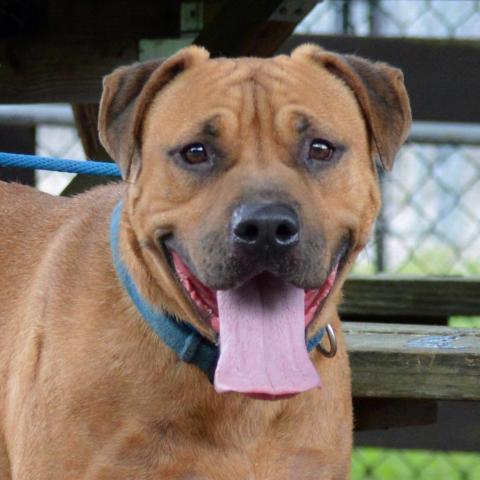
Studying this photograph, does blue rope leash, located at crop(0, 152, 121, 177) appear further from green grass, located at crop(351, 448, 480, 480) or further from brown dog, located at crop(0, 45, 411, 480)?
green grass, located at crop(351, 448, 480, 480)

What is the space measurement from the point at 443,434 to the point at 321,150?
1899 millimetres

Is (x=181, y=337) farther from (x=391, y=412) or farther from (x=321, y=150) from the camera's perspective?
(x=391, y=412)

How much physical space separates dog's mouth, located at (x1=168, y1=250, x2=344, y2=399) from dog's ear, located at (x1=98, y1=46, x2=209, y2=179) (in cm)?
33

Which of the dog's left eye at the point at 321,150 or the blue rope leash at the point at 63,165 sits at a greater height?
the dog's left eye at the point at 321,150

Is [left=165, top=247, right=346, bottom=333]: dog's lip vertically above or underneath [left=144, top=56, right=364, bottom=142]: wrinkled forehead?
underneath

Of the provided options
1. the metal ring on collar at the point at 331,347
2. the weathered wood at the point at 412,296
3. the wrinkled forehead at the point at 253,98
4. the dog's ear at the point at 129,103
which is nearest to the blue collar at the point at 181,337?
the metal ring on collar at the point at 331,347

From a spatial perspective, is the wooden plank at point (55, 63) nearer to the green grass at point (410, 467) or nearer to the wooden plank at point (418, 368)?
the wooden plank at point (418, 368)

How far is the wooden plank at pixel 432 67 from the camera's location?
6840mm

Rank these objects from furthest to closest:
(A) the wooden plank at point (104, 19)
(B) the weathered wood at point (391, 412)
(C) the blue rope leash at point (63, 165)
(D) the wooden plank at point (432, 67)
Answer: (D) the wooden plank at point (432, 67) < (A) the wooden plank at point (104, 19) < (B) the weathered wood at point (391, 412) < (C) the blue rope leash at point (63, 165)

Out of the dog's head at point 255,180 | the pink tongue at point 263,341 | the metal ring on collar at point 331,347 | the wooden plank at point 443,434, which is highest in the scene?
the dog's head at point 255,180

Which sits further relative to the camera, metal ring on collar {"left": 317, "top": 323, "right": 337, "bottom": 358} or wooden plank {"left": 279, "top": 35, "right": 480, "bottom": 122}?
wooden plank {"left": 279, "top": 35, "right": 480, "bottom": 122}

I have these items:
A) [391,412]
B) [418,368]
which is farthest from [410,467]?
[418,368]

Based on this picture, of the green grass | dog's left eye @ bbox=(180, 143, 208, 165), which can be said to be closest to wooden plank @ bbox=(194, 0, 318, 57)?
dog's left eye @ bbox=(180, 143, 208, 165)

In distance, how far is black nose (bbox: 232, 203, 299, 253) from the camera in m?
3.22
